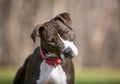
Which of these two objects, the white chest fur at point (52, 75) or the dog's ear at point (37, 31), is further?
the white chest fur at point (52, 75)

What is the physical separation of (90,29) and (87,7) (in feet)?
1.52

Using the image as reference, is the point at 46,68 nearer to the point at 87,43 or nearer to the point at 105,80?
the point at 105,80

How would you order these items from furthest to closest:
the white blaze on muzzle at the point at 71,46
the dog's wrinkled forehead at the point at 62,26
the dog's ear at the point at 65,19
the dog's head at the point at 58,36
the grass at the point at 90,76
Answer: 1. the grass at the point at 90,76
2. the dog's ear at the point at 65,19
3. the dog's wrinkled forehead at the point at 62,26
4. the dog's head at the point at 58,36
5. the white blaze on muzzle at the point at 71,46

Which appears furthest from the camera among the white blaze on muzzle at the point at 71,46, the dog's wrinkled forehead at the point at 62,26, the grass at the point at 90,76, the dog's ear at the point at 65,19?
the grass at the point at 90,76

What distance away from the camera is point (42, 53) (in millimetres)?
9641

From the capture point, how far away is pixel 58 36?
30.2 ft

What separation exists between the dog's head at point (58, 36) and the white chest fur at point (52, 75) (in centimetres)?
21

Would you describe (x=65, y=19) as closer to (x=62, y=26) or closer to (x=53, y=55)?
(x=62, y=26)

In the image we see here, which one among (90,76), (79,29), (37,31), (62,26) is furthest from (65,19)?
(79,29)

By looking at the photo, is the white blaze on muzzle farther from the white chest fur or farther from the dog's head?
the white chest fur

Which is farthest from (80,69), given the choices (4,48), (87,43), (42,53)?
(42,53)

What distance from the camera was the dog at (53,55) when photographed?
30.3ft

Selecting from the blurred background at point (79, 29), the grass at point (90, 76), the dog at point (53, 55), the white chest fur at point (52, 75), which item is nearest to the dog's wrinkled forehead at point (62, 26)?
the dog at point (53, 55)

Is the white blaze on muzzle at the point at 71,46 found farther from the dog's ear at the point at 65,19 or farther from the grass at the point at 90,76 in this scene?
the grass at the point at 90,76
